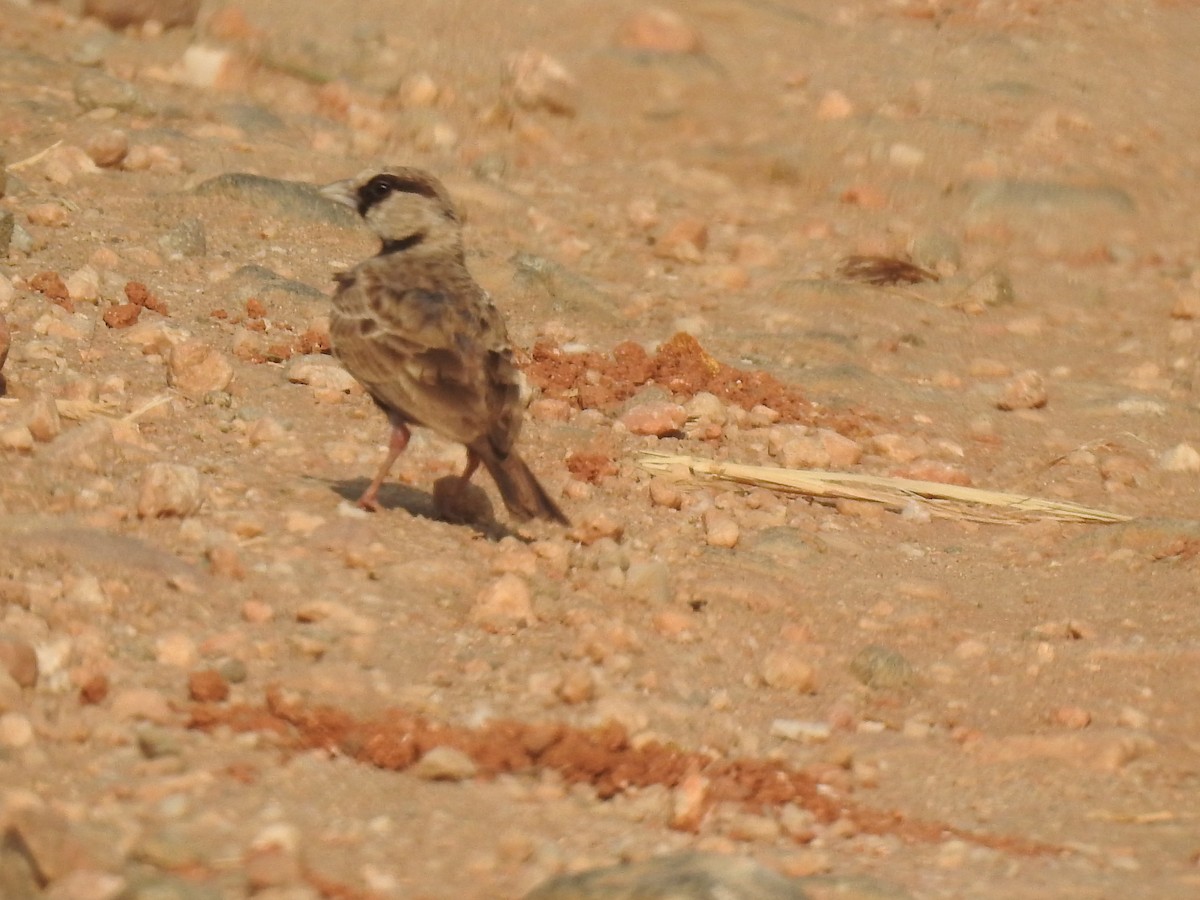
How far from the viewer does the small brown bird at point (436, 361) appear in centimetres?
589

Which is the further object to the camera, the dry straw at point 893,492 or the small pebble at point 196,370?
the dry straw at point 893,492

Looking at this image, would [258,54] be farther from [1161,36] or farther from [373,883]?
[373,883]

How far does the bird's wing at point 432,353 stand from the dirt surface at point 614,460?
0.39 meters

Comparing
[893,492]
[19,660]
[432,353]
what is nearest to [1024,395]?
[893,492]

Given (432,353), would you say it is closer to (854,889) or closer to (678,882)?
(854,889)

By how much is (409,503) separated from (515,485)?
0.62 m

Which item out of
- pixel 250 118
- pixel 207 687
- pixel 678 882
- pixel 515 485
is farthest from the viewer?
pixel 250 118

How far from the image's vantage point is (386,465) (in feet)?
20.0

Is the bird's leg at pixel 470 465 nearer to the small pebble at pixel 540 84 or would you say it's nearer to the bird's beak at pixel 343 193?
the bird's beak at pixel 343 193

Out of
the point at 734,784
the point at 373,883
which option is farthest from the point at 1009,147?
the point at 373,883

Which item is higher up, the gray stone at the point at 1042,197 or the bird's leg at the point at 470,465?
the bird's leg at the point at 470,465

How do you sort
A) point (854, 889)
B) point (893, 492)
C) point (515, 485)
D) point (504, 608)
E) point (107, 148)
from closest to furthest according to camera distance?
point (854, 889), point (504, 608), point (515, 485), point (893, 492), point (107, 148)

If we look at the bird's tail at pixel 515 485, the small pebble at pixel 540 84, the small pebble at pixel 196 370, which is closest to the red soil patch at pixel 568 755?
the bird's tail at pixel 515 485

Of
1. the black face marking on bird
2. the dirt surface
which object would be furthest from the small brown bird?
the black face marking on bird
